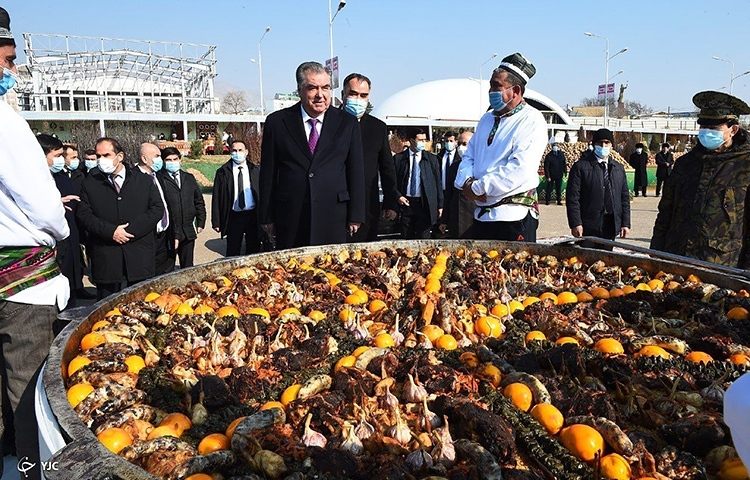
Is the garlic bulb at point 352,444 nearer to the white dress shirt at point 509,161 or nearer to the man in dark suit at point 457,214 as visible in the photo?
the white dress shirt at point 509,161

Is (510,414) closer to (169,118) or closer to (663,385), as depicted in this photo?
(663,385)

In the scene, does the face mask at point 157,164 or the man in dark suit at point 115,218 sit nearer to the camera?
the man in dark suit at point 115,218

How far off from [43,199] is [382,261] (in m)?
2.40

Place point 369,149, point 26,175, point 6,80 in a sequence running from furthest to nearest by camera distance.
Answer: point 369,149 < point 6,80 < point 26,175

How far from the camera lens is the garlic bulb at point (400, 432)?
192 centimetres

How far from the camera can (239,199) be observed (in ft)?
26.0

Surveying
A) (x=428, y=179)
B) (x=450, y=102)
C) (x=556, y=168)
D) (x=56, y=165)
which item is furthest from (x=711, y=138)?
(x=450, y=102)

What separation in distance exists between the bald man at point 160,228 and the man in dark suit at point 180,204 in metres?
0.06

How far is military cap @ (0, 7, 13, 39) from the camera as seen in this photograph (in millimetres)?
3286

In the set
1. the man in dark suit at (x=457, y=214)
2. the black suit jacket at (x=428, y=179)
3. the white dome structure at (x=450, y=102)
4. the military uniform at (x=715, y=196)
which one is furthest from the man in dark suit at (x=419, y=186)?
the white dome structure at (x=450, y=102)

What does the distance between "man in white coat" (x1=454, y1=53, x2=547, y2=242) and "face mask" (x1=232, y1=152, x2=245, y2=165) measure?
4.19 m

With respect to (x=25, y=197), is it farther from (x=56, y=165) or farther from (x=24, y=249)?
(x=56, y=165)

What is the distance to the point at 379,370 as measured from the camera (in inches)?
99.0

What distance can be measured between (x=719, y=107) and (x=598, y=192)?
3.33 meters
